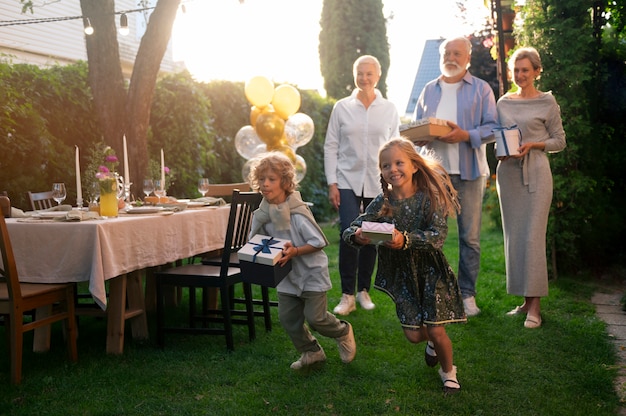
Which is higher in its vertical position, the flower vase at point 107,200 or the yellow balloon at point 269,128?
the yellow balloon at point 269,128

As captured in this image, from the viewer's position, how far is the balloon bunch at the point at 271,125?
29.0 ft

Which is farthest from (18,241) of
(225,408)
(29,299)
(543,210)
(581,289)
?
(581,289)

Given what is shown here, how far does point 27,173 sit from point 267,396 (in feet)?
14.7

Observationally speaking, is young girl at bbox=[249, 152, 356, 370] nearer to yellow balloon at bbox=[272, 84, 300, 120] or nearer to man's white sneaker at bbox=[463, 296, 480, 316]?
man's white sneaker at bbox=[463, 296, 480, 316]

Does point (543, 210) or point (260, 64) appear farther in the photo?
point (260, 64)

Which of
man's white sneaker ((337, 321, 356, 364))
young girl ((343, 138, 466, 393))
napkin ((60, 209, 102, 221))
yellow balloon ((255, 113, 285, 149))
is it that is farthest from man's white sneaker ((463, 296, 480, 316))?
yellow balloon ((255, 113, 285, 149))

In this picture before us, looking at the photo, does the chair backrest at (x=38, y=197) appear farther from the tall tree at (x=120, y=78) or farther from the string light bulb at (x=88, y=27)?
the string light bulb at (x=88, y=27)

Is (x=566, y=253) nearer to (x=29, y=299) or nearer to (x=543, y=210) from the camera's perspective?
(x=543, y=210)

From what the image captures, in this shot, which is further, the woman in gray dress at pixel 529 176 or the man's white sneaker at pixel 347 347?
the woman in gray dress at pixel 529 176

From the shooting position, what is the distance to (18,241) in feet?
13.0

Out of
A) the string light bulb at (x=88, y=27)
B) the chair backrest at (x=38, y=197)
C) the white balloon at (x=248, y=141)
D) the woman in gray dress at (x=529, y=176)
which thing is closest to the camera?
the woman in gray dress at (x=529, y=176)

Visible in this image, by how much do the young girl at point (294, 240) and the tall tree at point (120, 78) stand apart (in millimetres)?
4174

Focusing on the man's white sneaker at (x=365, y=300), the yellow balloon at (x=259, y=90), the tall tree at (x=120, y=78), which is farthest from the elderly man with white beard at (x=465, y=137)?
the yellow balloon at (x=259, y=90)

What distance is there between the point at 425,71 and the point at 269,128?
73.7 ft
